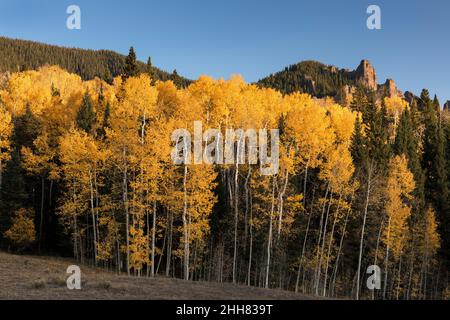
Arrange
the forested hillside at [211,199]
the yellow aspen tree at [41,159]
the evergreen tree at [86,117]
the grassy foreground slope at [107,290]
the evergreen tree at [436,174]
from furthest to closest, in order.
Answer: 1. the evergreen tree at [436,174]
2. the evergreen tree at [86,117]
3. the yellow aspen tree at [41,159]
4. the forested hillside at [211,199]
5. the grassy foreground slope at [107,290]

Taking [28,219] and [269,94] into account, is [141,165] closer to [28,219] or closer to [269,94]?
[28,219]

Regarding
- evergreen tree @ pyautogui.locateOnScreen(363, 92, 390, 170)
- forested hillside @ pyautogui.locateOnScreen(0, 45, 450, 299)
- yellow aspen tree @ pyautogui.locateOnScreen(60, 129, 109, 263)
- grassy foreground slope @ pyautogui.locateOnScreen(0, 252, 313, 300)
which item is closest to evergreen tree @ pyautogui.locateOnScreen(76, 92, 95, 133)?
forested hillside @ pyautogui.locateOnScreen(0, 45, 450, 299)

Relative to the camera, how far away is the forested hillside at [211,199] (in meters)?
32.5

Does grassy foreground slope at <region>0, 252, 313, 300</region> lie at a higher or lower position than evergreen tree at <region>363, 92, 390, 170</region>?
lower

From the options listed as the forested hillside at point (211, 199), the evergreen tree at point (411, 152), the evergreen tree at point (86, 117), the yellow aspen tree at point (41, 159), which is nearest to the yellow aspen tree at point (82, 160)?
the forested hillside at point (211, 199)

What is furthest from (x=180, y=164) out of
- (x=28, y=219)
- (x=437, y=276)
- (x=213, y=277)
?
(x=437, y=276)

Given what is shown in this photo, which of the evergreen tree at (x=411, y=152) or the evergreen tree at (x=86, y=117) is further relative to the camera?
the evergreen tree at (x=411, y=152)

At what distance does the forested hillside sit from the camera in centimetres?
3247

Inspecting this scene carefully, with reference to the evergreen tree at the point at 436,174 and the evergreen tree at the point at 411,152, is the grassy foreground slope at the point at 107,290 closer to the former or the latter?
the evergreen tree at the point at 411,152

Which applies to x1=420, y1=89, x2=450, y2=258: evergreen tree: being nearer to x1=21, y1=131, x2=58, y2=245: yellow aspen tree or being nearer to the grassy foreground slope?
the grassy foreground slope

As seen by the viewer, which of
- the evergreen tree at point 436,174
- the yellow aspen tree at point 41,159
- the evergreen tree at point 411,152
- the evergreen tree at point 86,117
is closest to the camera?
the yellow aspen tree at point 41,159

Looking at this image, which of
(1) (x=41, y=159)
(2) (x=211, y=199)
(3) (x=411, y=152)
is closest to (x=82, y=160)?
(1) (x=41, y=159)
